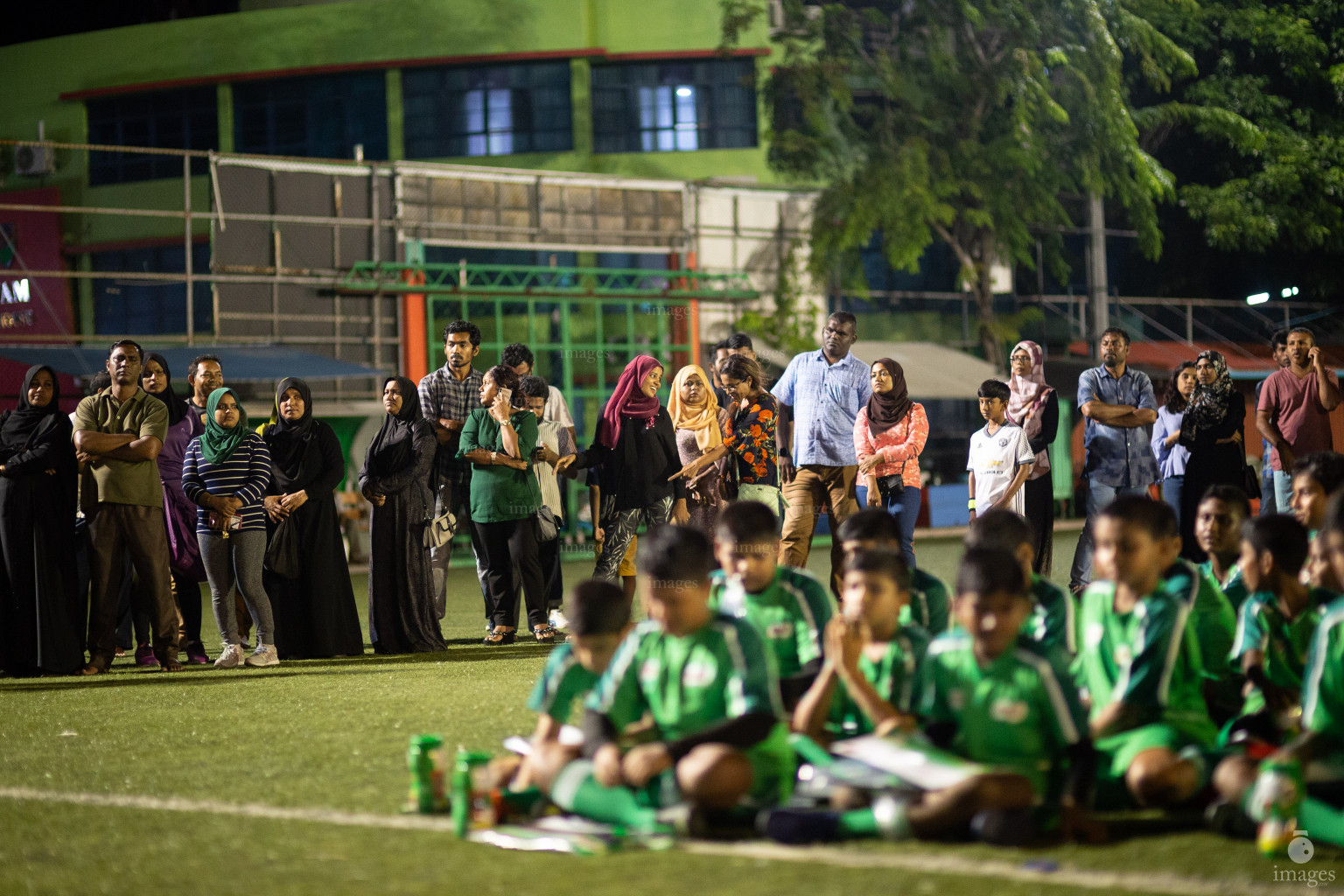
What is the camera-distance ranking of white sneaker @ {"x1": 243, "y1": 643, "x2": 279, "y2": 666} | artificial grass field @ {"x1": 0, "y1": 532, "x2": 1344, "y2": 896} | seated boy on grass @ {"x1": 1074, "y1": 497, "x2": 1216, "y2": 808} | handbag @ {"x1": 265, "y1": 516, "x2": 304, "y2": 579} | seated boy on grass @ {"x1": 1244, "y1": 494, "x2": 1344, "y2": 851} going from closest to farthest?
artificial grass field @ {"x1": 0, "y1": 532, "x2": 1344, "y2": 896}, seated boy on grass @ {"x1": 1244, "y1": 494, "x2": 1344, "y2": 851}, seated boy on grass @ {"x1": 1074, "y1": 497, "x2": 1216, "y2": 808}, white sneaker @ {"x1": 243, "y1": 643, "x2": 279, "y2": 666}, handbag @ {"x1": 265, "y1": 516, "x2": 304, "y2": 579}

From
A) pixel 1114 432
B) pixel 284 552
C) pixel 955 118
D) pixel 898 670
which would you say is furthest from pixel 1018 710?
pixel 955 118

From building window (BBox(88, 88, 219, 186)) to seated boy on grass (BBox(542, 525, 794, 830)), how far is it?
25.7m

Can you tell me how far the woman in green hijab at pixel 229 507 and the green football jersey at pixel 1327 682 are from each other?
6.65m

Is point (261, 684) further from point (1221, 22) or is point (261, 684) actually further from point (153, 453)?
point (1221, 22)

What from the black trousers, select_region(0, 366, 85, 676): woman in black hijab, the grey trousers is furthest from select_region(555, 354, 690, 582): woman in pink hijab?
select_region(0, 366, 85, 676): woman in black hijab

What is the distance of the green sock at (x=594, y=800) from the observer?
471cm

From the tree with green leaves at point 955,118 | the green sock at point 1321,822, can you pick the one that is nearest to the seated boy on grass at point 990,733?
the green sock at point 1321,822

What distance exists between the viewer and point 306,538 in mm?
9992

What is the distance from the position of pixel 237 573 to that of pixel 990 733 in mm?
6061

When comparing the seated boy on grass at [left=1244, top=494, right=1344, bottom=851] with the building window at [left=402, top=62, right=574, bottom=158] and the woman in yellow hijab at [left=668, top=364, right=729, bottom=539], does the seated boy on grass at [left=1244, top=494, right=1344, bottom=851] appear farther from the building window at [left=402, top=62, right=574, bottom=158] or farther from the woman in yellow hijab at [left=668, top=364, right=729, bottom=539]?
the building window at [left=402, top=62, right=574, bottom=158]

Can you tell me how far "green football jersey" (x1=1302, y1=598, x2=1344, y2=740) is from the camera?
15.1ft

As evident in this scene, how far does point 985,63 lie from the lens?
26.5 m

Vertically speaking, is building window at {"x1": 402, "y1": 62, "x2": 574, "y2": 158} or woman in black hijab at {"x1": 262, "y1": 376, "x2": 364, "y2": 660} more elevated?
building window at {"x1": 402, "y1": 62, "x2": 574, "y2": 158}

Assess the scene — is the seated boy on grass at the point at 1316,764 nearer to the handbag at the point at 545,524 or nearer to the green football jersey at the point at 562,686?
the green football jersey at the point at 562,686
